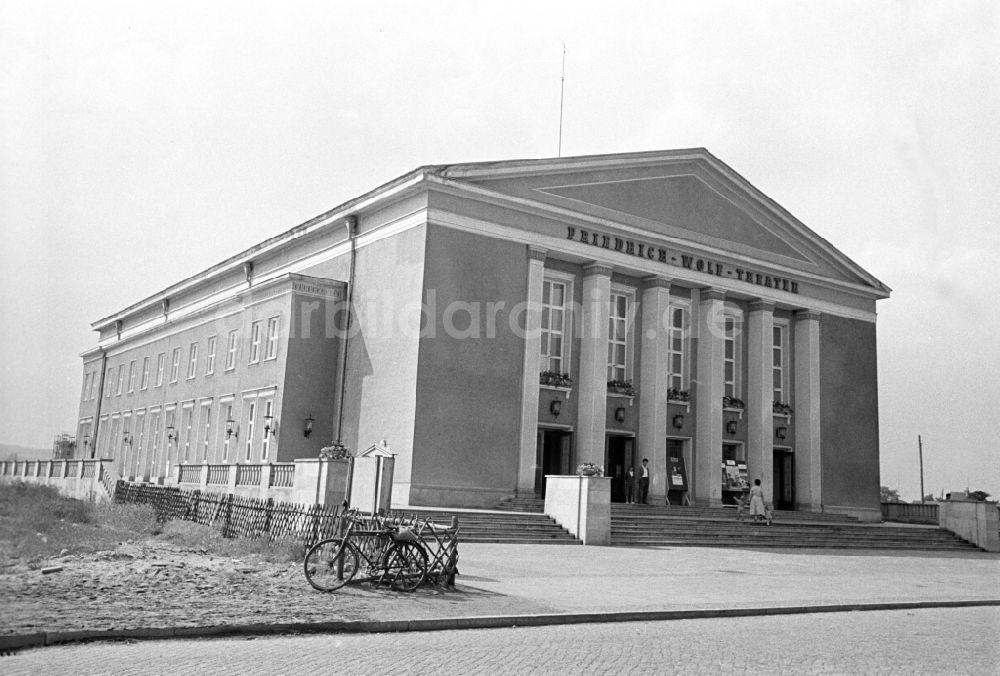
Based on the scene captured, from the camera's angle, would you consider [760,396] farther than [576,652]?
Yes

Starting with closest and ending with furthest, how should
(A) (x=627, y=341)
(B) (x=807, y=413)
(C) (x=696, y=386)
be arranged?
(A) (x=627, y=341), (C) (x=696, y=386), (B) (x=807, y=413)

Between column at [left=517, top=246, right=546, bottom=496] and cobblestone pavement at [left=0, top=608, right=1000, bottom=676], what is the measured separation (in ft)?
56.4

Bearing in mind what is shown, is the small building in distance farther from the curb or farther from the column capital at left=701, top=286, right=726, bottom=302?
the curb

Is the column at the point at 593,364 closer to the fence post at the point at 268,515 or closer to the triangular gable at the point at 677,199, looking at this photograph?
the triangular gable at the point at 677,199

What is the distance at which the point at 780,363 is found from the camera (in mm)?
38594

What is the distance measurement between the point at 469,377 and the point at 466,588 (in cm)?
1557

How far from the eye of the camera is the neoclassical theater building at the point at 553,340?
96.2 feet

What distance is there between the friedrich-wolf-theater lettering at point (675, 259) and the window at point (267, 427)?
466 inches

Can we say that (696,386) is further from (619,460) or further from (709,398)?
Answer: (619,460)

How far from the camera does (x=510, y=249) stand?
30.7 meters

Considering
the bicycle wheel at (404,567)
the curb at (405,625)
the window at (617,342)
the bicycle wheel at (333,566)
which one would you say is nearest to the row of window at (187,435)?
the window at (617,342)

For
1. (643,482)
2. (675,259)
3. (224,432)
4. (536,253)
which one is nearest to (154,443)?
(224,432)

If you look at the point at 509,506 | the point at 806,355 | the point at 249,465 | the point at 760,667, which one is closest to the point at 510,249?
the point at 509,506

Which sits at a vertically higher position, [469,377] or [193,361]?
[193,361]
